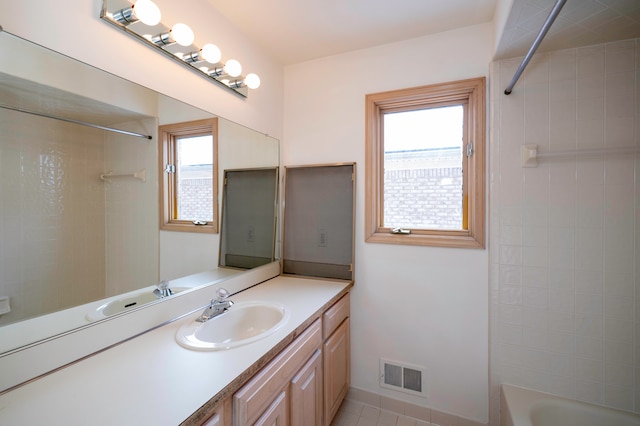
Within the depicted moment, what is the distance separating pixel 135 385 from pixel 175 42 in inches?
53.0

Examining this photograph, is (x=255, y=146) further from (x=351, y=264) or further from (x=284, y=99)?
(x=351, y=264)

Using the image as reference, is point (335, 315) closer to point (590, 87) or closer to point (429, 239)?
point (429, 239)

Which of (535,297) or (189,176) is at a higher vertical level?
(189,176)

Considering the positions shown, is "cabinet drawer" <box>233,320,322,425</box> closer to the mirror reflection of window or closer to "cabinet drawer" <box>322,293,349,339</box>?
"cabinet drawer" <box>322,293,349,339</box>

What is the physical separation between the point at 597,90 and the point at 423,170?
3.06ft

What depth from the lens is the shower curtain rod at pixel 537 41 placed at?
2.71 ft

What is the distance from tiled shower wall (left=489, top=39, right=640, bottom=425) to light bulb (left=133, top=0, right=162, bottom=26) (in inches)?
68.3

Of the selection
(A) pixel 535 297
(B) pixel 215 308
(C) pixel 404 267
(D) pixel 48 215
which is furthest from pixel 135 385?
(A) pixel 535 297

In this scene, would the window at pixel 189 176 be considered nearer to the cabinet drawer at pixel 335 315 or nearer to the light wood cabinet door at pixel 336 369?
the cabinet drawer at pixel 335 315

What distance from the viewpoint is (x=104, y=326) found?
0.96 meters

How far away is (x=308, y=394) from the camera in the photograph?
4.23 feet

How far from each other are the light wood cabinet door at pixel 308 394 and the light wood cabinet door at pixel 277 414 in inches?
1.9

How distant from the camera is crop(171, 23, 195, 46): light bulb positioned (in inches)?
45.8

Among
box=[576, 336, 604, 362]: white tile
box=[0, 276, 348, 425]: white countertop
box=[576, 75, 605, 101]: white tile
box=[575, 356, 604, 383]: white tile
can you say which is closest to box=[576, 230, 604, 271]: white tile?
box=[576, 336, 604, 362]: white tile
